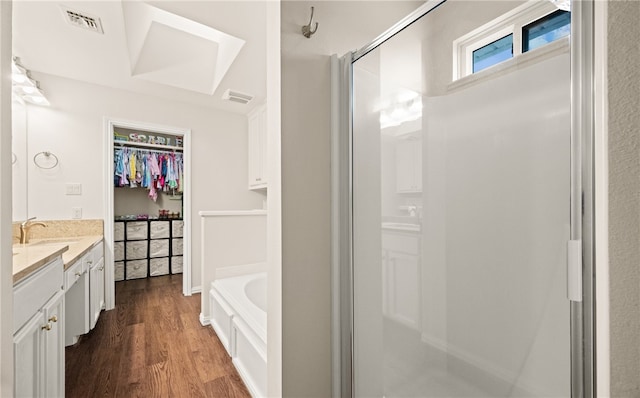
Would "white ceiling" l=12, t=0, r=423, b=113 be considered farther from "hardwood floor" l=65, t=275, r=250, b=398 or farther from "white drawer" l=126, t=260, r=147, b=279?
"white drawer" l=126, t=260, r=147, b=279

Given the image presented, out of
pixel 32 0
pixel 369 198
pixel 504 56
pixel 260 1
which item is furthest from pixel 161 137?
pixel 504 56

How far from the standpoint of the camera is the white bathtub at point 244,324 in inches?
59.4

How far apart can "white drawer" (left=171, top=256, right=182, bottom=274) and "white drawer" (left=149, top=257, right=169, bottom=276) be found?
7cm

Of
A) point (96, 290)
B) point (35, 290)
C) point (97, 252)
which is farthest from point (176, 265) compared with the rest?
point (35, 290)

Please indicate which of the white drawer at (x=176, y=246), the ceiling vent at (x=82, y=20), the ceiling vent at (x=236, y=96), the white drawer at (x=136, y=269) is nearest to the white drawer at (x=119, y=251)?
the white drawer at (x=136, y=269)

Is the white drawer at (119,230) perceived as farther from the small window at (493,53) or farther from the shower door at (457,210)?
the small window at (493,53)

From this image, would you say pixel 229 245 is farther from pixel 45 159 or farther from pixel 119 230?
pixel 119 230

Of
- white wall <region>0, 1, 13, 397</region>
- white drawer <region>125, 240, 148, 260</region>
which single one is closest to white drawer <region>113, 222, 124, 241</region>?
white drawer <region>125, 240, 148, 260</region>

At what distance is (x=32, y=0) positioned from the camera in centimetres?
166

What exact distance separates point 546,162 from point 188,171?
3.38 meters

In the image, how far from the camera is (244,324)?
1.71 meters

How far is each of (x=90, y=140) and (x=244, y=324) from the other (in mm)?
2541

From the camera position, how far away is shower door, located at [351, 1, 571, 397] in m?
0.90

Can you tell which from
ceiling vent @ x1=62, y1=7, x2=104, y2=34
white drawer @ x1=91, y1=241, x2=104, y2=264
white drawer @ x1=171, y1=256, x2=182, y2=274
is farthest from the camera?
white drawer @ x1=171, y1=256, x2=182, y2=274
